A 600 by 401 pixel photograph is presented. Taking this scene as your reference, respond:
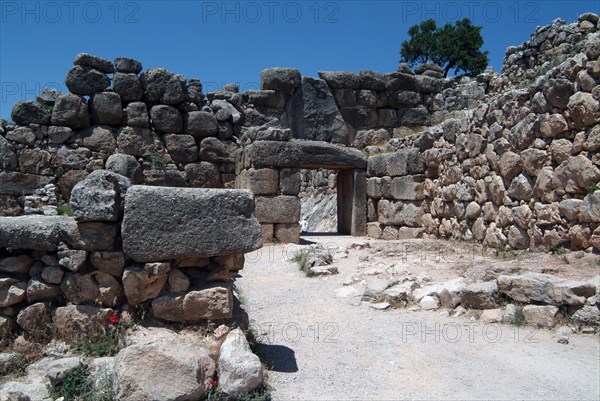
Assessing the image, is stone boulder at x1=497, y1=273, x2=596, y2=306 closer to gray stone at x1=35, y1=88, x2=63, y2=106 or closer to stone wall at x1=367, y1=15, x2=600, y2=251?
stone wall at x1=367, y1=15, x2=600, y2=251

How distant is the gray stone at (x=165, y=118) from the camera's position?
11.6 meters

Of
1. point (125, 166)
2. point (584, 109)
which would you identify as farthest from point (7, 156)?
point (584, 109)

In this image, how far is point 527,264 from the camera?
6121 millimetres

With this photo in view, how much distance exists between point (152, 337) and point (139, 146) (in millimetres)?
8689

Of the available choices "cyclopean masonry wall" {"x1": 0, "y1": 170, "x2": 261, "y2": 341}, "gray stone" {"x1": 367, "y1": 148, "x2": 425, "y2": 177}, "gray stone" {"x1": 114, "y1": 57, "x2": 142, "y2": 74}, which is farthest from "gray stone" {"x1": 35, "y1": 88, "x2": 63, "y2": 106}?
"cyclopean masonry wall" {"x1": 0, "y1": 170, "x2": 261, "y2": 341}

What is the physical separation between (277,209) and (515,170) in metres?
4.83

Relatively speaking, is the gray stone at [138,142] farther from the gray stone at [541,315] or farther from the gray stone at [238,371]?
the gray stone at [541,315]

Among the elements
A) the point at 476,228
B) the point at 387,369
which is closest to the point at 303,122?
the point at 476,228

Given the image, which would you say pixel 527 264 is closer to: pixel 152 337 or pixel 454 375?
pixel 454 375

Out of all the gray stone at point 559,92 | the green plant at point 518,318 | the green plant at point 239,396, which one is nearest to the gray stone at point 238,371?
the green plant at point 239,396

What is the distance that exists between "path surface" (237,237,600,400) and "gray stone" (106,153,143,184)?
6333 millimetres

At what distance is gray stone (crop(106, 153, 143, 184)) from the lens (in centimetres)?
1091

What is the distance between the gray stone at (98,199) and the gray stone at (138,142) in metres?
8.14

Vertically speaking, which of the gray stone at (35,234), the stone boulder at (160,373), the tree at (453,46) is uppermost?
the tree at (453,46)
